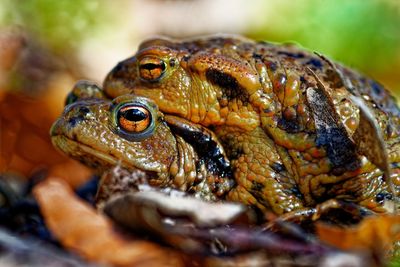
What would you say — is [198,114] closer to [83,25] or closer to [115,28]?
[83,25]

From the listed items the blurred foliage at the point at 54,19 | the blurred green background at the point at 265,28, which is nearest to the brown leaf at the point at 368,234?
the blurred green background at the point at 265,28

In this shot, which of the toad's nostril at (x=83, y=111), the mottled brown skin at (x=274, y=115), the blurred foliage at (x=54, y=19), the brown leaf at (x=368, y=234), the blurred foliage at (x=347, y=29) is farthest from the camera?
the blurred foliage at (x=347, y=29)

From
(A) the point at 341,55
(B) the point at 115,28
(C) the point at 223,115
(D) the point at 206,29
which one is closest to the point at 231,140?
(C) the point at 223,115

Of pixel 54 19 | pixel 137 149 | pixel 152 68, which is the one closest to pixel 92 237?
pixel 137 149

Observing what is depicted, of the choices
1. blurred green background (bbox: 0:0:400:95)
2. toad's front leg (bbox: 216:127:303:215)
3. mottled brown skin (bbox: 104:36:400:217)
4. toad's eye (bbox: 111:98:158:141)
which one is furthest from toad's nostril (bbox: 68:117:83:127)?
blurred green background (bbox: 0:0:400:95)

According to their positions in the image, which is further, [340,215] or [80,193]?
[80,193]

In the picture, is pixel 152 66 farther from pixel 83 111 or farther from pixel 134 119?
pixel 83 111

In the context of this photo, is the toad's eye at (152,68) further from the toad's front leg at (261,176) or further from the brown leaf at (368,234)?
the brown leaf at (368,234)
